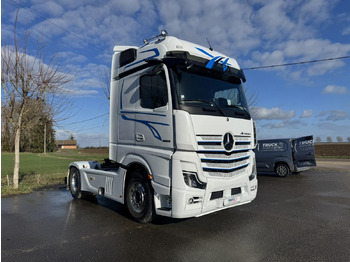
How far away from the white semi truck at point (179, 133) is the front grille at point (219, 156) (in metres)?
0.02

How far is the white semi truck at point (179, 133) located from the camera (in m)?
4.68

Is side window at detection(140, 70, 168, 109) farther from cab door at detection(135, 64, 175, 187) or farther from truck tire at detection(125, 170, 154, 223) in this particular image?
truck tire at detection(125, 170, 154, 223)

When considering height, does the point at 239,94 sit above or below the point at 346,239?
above

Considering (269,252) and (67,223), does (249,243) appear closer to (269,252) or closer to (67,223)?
(269,252)

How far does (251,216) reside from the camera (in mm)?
6000

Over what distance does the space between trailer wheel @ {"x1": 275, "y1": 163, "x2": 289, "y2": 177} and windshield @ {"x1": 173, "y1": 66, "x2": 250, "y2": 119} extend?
8958 mm

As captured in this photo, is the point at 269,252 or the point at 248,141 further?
the point at 248,141

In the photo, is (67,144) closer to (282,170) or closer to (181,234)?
(282,170)

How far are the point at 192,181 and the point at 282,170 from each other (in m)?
10.5

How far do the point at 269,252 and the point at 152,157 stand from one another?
245 centimetres

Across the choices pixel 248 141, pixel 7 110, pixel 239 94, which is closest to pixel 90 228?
pixel 248 141

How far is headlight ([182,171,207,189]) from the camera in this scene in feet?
15.2

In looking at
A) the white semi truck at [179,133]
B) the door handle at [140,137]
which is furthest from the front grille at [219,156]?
the door handle at [140,137]

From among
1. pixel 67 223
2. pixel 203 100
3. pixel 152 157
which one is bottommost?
pixel 67 223
